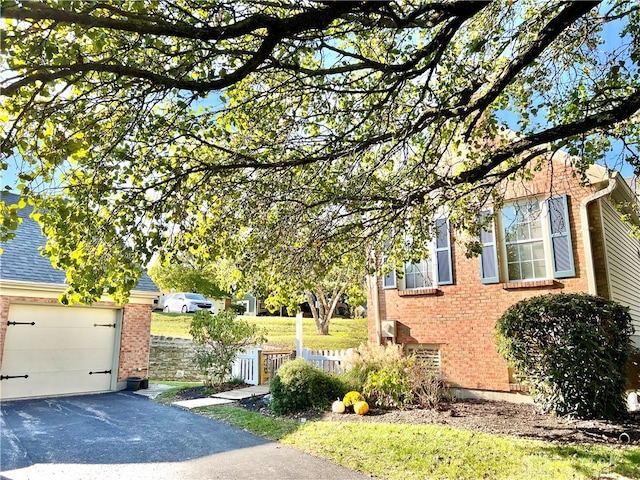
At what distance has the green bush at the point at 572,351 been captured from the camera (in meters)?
6.74

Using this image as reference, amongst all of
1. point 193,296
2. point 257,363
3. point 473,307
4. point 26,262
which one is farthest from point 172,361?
point 193,296

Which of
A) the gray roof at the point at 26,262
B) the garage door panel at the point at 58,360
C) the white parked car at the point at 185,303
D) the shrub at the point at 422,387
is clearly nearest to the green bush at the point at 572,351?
the shrub at the point at 422,387

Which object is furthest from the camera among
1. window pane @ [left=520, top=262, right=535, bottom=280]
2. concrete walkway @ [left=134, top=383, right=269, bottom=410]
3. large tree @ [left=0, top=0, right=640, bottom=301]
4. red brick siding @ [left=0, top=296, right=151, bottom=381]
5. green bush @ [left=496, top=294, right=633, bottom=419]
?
red brick siding @ [left=0, top=296, right=151, bottom=381]

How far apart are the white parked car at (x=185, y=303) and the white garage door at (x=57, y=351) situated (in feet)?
56.2

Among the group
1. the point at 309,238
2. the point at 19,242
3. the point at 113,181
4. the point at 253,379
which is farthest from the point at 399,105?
the point at 19,242

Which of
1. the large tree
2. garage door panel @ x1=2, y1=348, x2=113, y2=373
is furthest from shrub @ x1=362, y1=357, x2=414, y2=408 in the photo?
garage door panel @ x1=2, y1=348, x2=113, y2=373

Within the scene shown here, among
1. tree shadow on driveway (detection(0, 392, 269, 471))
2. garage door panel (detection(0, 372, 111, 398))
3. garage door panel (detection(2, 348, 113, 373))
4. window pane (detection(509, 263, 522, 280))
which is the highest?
window pane (detection(509, 263, 522, 280))

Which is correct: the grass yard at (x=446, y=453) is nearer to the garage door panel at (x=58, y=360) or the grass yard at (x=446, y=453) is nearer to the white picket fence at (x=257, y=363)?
the white picket fence at (x=257, y=363)

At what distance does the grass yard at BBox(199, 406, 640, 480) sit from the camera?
475 cm

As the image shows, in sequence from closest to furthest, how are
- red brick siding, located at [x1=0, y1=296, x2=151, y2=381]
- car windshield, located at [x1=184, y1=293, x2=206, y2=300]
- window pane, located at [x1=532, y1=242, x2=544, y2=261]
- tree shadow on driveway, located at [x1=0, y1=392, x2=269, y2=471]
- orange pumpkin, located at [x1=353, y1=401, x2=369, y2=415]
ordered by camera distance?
tree shadow on driveway, located at [x1=0, y1=392, x2=269, y2=471] < orange pumpkin, located at [x1=353, y1=401, x2=369, y2=415] < window pane, located at [x1=532, y1=242, x2=544, y2=261] < red brick siding, located at [x1=0, y1=296, x2=151, y2=381] < car windshield, located at [x1=184, y1=293, x2=206, y2=300]

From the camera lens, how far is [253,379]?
12.4 metres

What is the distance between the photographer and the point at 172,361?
55.3ft

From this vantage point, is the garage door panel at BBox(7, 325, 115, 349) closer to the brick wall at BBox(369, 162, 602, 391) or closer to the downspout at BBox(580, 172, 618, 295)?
the brick wall at BBox(369, 162, 602, 391)

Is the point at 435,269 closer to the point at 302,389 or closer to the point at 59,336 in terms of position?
the point at 302,389
